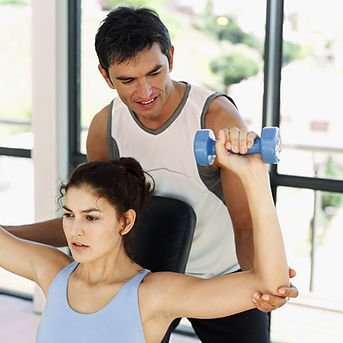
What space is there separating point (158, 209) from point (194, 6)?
1.55m

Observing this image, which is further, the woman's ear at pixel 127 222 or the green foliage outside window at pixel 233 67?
the green foliage outside window at pixel 233 67

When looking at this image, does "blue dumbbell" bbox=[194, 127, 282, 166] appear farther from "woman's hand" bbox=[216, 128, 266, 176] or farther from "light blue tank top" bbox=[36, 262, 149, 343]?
"light blue tank top" bbox=[36, 262, 149, 343]

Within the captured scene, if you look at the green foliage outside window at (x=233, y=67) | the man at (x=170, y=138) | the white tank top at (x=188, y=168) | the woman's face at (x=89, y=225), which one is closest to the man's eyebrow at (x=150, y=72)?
the man at (x=170, y=138)

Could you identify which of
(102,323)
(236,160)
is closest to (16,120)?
(102,323)

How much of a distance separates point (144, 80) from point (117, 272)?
0.43m

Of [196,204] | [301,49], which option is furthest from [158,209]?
[301,49]

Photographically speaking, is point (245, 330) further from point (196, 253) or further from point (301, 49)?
point (301, 49)

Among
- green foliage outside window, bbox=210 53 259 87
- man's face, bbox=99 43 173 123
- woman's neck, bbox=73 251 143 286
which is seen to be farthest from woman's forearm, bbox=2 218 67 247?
green foliage outside window, bbox=210 53 259 87

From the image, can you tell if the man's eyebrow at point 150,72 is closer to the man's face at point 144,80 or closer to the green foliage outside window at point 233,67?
the man's face at point 144,80

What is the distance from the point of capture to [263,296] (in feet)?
4.50

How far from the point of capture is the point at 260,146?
130 cm

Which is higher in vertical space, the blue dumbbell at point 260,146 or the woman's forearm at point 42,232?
the blue dumbbell at point 260,146

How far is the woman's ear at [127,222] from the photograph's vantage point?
1.64m

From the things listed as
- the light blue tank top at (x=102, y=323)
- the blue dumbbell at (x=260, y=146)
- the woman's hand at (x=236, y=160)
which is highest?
the blue dumbbell at (x=260, y=146)
